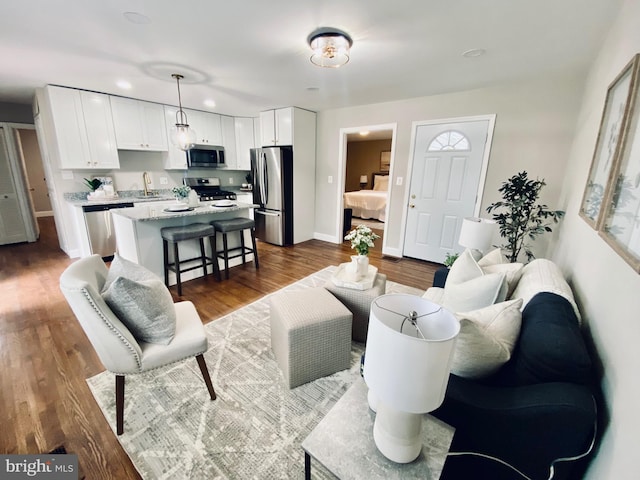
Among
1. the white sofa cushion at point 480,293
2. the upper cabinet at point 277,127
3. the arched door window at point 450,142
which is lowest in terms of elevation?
the white sofa cushion at point 480,293

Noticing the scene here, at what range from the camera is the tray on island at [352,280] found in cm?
213

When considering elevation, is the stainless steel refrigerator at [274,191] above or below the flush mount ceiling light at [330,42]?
below

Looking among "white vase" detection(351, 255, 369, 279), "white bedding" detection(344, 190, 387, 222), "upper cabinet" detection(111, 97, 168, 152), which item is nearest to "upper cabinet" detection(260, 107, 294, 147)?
"upper cabinet" detection(111, 97, 168, 152)

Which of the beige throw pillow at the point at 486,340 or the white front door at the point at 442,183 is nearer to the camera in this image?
the beige throw pillow at the point at 486,340

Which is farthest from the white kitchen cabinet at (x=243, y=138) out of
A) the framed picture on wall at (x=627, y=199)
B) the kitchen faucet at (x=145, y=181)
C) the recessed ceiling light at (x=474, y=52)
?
the framed picture on wall at (x=627, y=199)

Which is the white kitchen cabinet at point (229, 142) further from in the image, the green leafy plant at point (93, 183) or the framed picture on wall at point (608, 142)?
the framed picture on wall at point (608, 142)

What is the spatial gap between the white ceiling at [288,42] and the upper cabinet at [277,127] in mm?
1134

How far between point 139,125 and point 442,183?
486 cm

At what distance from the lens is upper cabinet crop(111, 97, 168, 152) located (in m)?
4.15

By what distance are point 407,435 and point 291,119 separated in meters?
4.70

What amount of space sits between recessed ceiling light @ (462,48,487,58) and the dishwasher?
4.89 meters

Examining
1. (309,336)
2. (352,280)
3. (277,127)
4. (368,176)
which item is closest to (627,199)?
(352,280)

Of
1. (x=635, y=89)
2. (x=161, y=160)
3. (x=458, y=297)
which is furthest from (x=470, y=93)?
(x=161, y=160)

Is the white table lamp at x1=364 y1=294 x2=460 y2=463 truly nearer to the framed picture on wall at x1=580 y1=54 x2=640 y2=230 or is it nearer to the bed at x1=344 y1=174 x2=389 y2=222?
the framed picture on wall at x1=580 y1=54 x2=640 y2=230
